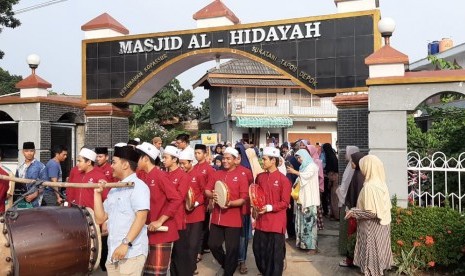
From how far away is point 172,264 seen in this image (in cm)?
528

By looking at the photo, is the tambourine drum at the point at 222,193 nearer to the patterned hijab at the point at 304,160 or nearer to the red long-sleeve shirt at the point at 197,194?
the red long-sleeve shirt at the point at 197,194

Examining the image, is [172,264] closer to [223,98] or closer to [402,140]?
[402,140]

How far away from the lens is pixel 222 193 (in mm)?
5516

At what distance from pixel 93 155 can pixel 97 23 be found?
15.1ft

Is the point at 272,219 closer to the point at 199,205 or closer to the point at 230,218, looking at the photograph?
the point at 230,218

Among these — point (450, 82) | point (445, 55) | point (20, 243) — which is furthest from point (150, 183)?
point (445, 55)

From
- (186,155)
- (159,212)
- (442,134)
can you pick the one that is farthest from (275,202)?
(442,134)

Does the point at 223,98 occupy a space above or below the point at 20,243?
above

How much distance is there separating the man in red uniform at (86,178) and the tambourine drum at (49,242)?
1612 millimetres

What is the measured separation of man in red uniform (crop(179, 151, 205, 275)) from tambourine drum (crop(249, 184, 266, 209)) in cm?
74

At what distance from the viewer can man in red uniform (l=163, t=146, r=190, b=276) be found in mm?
5074

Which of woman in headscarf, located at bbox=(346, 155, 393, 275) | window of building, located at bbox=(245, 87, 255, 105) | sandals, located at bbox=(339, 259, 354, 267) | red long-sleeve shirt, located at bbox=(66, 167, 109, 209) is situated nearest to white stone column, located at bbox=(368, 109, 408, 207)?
woman in headscarf, located at bbox=(346, 155, 393, 275)

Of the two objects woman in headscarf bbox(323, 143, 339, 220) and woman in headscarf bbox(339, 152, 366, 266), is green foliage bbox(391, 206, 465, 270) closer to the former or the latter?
woman in headscarf bbox(339, 152, 366, 266)

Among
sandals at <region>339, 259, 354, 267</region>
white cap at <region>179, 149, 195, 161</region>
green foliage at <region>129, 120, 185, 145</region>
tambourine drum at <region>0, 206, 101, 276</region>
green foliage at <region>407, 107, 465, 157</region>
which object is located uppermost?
green foliage at <region>129, 120, 185, 145</region>
